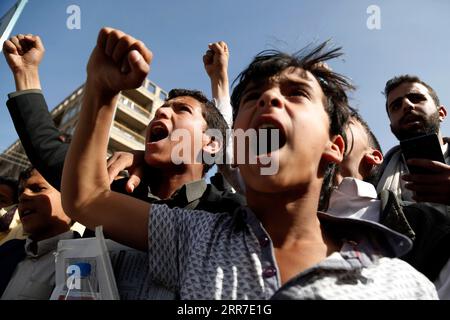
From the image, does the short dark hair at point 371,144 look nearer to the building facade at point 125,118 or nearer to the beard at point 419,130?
the beard at point 419,130

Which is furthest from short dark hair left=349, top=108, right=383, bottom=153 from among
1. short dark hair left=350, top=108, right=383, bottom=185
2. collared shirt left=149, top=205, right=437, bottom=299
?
collared shirt left=149, top=205, right=437, bottom=299

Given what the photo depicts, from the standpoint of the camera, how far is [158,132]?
6.55 ft

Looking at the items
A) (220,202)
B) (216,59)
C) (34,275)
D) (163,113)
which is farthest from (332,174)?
(216,59)

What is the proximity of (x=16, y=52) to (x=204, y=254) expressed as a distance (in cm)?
168

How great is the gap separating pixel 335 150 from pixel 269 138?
38 cm

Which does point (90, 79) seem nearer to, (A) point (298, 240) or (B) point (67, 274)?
(B) point (67, 274)

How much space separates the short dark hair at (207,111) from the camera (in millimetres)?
2229

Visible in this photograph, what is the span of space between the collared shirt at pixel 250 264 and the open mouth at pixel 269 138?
Result: 22cm

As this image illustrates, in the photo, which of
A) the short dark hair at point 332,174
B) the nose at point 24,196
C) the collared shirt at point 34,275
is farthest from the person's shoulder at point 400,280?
the nose at point 24,196

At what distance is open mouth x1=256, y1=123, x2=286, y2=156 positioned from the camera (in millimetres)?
1138

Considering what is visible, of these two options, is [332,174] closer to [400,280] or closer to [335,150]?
[335,150]

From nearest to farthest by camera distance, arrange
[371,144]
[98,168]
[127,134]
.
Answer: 1. [98,168]
2. [371,144]
3. [127,134]

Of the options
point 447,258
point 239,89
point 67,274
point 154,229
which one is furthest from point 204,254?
point 447,258

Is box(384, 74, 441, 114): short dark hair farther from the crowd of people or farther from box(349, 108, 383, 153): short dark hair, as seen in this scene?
the crowd of people
